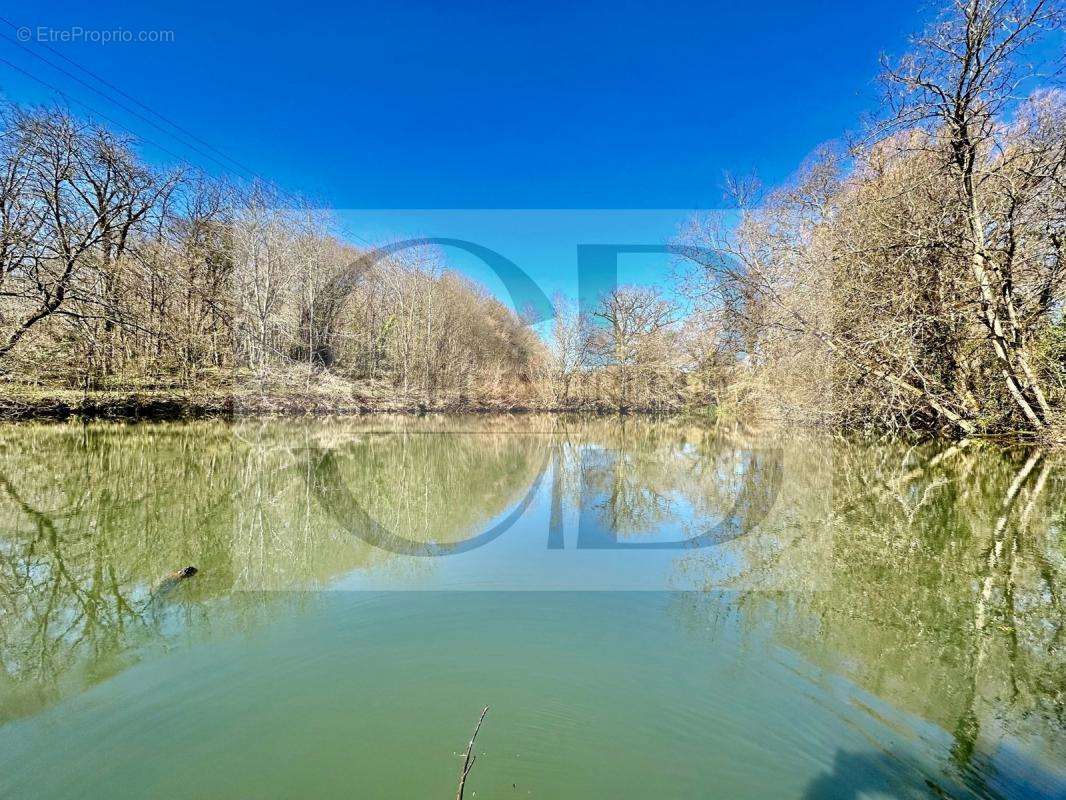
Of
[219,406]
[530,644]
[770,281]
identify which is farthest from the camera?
[219,406]

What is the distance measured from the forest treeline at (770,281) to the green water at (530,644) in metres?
4.38

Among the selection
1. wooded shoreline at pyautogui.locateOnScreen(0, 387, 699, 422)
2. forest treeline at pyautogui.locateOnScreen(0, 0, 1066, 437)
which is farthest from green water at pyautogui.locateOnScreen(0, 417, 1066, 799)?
wooded shoreline at pyautogui.locateOnScreen(0, 387, 699, 422)

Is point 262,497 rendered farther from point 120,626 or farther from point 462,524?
point 120,626

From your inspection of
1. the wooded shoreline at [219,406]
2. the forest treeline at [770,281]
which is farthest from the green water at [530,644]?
the wooded shoreline at [219,406]

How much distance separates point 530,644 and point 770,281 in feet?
42.8

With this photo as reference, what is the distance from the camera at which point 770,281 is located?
1350 cm

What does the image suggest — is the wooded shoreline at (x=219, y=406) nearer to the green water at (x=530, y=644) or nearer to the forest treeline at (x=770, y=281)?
the forest treeline at (x=770, y=281)

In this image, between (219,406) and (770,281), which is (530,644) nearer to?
(770,281)

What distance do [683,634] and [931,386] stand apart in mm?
11931

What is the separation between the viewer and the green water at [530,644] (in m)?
2.00

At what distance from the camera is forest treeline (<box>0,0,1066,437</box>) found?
871 cm

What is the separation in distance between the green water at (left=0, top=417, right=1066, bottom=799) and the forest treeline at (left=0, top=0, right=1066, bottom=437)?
14.4 feet

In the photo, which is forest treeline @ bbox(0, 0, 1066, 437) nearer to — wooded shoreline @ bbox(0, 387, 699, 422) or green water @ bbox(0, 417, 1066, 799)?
wooded shoreline @ bbox(0, 387, 699, 422)

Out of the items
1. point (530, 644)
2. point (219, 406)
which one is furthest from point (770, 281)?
point (219, 406)
